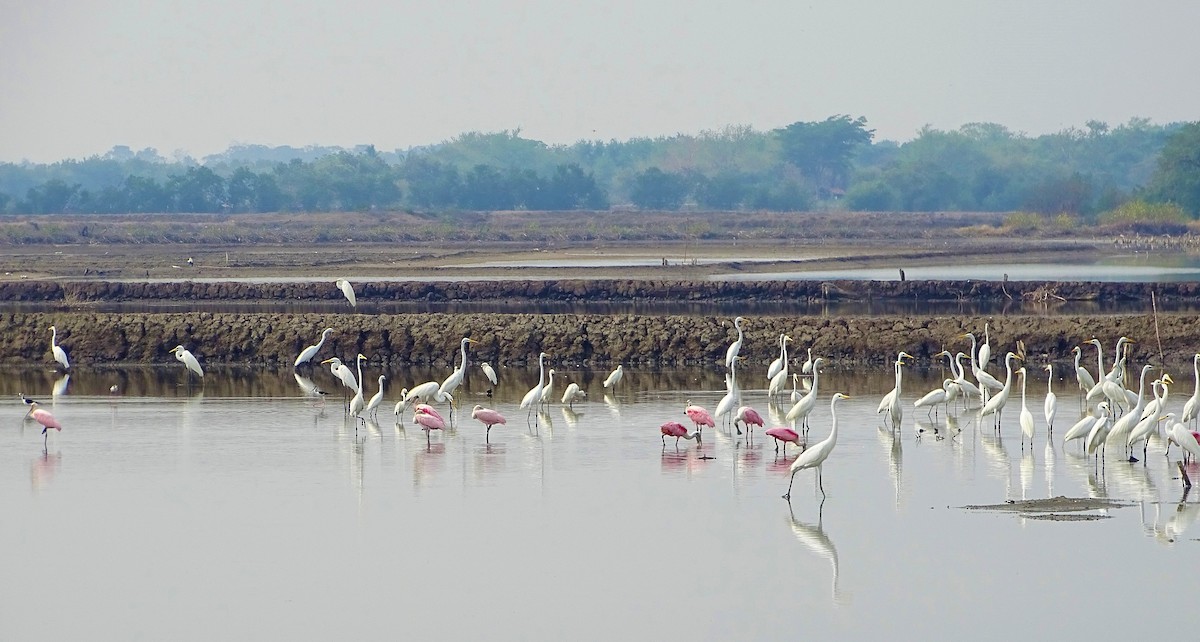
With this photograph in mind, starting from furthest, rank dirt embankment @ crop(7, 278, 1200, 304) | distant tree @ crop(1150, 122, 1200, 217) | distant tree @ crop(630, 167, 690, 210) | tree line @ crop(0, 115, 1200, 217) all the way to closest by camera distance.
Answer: distant tree @ crop(630, 167, 690, 210) < tree line @ crop(0, 115, 1200, 217) < distant tree @ crop(1150, 122, 1200, 217) < dirt embankment @ crop(7, 278, 1200, 304)

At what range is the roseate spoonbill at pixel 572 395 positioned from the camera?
874 inches

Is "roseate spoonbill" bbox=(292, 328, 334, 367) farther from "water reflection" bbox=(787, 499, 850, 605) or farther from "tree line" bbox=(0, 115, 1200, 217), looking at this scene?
"tree line" bbox=(0, 115, 1200, 217)

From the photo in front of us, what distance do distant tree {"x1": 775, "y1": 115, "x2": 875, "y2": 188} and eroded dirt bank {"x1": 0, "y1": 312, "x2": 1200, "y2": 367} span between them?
132 m

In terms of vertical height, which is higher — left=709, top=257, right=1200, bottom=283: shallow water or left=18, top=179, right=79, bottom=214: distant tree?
left=18, top=179, right=79, bottom=214: distant tree

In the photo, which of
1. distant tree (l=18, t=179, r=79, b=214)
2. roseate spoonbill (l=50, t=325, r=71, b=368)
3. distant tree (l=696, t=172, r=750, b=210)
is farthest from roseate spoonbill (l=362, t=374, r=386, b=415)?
distant tree (l=696, t=172, r=750, b=210)

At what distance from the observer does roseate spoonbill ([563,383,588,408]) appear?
2219 cm

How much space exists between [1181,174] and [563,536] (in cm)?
9465

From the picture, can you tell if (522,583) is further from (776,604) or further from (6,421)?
(6,421)

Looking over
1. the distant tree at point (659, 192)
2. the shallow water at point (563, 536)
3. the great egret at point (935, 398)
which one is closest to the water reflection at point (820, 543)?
the shallow water at point (563, 536)

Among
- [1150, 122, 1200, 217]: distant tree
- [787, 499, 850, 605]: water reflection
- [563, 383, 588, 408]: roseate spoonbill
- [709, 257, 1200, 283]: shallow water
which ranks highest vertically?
[1150, 122, 1200, 217]: distant tree

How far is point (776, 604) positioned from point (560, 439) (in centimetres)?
777

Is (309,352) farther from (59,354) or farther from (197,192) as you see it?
(197,192)

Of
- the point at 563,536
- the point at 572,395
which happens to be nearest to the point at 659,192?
the point at 572,395

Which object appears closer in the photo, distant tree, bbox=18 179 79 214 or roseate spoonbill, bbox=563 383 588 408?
roseate spoonbill, bbox=563 383 588 408
